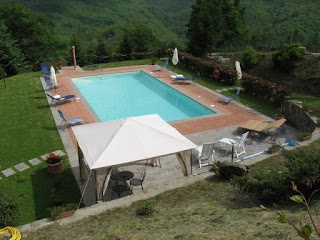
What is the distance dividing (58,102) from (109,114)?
2.60m

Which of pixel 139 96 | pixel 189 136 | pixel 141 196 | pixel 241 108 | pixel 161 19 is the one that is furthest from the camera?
pixel 161 19

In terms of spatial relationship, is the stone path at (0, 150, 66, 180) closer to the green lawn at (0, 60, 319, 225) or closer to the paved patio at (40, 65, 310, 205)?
the green lawn at (0, 60, 319, 225)

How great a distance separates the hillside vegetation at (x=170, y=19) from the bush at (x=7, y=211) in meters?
25.5

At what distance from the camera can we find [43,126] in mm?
13164

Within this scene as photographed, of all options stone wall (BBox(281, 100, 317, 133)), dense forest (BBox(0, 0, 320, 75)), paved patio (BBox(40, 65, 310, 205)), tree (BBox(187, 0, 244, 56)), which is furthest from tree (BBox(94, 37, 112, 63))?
stone wall (BBox(281, 100, 317, 133))

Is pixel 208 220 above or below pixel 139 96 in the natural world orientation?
above

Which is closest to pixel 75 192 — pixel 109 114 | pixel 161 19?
pixel 109 114

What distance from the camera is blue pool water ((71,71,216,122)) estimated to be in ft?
51.5

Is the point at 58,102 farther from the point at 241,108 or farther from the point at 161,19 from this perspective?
the point at 161,19

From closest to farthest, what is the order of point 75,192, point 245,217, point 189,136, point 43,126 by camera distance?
1. point 245,217
2. point 75,192
3. point 189,136
4. point 43,126

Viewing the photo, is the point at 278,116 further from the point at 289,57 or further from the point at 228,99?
the point at 289,57

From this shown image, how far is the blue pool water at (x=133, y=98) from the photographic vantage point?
15.7 metres

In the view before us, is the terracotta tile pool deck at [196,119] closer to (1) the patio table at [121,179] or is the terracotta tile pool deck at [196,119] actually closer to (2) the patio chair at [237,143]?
(2) the patio chair at [237,143]

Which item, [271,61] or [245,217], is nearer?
[245,217]
